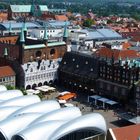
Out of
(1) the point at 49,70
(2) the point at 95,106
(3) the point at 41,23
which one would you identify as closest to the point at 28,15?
(3) the point at 41,23

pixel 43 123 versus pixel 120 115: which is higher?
pixel 43 123

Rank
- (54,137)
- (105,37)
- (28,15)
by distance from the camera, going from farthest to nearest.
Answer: (28,15) → (105,37) → (54,137)

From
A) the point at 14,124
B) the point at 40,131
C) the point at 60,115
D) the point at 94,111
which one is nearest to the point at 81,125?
the point at 60,115

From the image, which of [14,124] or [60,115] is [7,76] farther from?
[14,124]

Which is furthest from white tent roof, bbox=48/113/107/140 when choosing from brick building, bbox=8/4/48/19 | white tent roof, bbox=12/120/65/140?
brick building, bbox=8/4/48/19

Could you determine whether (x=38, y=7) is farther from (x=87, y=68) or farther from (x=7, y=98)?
(x=7, y=98)

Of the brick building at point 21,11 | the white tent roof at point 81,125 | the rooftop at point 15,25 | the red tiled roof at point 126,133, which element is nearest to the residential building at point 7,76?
the white tent roof at point 81,125

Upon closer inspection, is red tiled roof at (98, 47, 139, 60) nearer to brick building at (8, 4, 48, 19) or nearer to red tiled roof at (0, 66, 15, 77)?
red tiled roof at (0, 66, 15, 77)

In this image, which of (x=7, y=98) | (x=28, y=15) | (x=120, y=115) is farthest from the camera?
(x=28, y=15)
